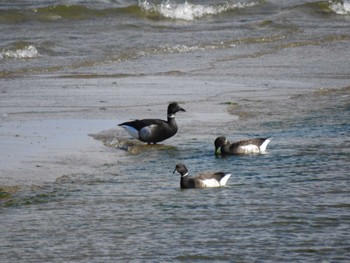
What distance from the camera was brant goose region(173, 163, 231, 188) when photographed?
33.6 ft

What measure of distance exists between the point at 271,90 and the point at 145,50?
7.15 metres

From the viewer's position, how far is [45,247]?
26.5 ft

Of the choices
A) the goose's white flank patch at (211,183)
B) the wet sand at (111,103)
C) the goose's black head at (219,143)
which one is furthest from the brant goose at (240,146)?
the goose's white flank patch at (211,183)

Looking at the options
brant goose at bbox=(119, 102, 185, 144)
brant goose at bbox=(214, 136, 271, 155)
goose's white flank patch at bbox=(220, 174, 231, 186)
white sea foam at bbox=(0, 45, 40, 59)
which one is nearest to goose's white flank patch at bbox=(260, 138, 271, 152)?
brant goose at bbox=(214, 136, 271, 155)

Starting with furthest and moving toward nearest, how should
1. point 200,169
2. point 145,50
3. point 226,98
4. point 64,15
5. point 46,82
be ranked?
point 64,15 → point 145,50 → point 46,82 → point 226,98 → point 200,169

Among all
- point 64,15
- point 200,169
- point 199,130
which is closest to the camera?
point 200,169

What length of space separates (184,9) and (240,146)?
22030 mm

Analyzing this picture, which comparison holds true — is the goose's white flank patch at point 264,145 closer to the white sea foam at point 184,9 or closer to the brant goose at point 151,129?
the brant goose at point 151,129

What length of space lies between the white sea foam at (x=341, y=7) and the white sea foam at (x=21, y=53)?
14783mm

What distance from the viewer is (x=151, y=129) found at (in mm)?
12898

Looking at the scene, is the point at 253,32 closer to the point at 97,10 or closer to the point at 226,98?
the point at 97,10

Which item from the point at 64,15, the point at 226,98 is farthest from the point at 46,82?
the point at 64,15

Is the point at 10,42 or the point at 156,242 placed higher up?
the point at 10,42

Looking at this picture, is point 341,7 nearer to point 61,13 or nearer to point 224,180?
point 61,13
